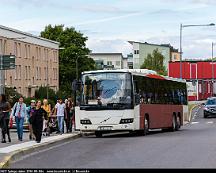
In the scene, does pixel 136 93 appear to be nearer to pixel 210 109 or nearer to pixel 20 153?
pixel 20 153

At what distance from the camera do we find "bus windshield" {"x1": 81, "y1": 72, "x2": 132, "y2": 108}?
89.6ft

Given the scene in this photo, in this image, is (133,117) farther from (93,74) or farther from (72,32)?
(72,32)

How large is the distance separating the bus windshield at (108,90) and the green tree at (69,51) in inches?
3359

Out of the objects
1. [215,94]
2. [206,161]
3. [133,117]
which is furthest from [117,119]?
[215,94]

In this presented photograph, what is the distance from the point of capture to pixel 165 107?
3231 cm

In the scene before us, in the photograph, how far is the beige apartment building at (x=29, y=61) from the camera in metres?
84.4

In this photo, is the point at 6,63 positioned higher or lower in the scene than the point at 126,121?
higher

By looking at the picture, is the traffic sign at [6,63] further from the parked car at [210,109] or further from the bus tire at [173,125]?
the parked car at [210,109]

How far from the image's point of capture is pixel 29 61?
308 ft

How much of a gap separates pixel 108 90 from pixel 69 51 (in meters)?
86.8

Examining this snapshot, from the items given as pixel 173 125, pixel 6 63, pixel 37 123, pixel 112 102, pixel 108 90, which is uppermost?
pixel 6 63

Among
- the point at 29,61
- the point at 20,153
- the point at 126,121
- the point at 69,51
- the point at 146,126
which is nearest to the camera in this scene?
the point at 20,153

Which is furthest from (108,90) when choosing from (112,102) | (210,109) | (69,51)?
(69,51)

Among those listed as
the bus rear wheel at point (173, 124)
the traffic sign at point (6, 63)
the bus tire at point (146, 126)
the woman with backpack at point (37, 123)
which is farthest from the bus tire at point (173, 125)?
the woman with backpack at point (37, 123)
